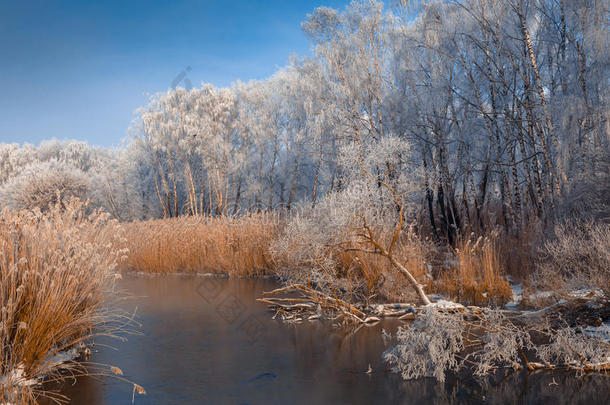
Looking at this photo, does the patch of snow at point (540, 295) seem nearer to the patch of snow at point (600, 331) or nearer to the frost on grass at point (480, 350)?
the patch of snow at point (600, 331)

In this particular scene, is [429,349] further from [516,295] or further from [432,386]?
[516,295]

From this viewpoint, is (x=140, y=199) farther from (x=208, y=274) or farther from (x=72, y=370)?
(x=72, y=370)

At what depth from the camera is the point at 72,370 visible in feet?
15.1

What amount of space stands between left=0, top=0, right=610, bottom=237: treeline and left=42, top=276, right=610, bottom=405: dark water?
4397 mm

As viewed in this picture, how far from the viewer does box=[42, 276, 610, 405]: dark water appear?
4.06m

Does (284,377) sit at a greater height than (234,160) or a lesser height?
lesser

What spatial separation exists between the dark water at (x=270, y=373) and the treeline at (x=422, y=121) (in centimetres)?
440

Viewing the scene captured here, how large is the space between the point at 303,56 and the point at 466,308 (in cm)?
1439

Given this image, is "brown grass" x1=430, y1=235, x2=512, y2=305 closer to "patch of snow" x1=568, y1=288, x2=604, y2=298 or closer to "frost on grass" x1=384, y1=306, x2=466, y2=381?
"patch of snow" x1=568, y1=288, x2=604, y2=298

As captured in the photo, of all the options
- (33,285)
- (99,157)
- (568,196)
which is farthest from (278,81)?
(99,157)

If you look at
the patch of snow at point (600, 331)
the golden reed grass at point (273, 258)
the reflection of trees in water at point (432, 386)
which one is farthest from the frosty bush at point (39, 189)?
the patch of snow at point (600, 331)

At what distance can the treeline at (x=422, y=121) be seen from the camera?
9.47 metres

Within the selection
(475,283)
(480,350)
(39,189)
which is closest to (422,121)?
(475,283)

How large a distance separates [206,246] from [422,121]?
7.02 m
